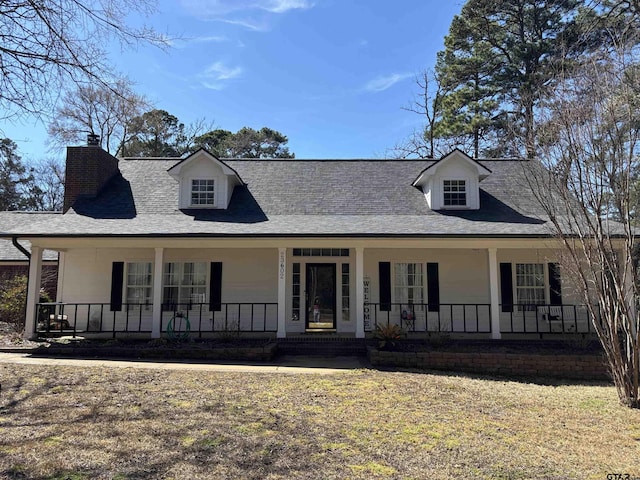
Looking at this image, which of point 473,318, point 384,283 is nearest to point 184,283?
point 384,283

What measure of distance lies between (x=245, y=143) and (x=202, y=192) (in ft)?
78.5

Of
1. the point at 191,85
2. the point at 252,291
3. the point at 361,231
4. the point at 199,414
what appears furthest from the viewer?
the point at 252,291

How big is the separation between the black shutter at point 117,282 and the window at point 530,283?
11.2 meters

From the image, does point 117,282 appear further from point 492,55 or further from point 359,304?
point 492,55

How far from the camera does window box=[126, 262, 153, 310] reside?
467 inches

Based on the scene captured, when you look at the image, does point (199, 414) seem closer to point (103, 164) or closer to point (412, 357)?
point (412, 357)

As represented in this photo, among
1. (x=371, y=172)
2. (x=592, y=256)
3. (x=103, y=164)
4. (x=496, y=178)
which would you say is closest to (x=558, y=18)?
(x=496, y=178)

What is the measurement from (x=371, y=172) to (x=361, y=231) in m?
4.91

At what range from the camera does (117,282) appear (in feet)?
38.8

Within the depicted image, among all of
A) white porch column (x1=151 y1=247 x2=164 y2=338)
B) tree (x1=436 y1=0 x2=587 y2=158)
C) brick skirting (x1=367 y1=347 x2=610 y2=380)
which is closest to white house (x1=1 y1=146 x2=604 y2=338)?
white porch column (x1=151 y1=247 x2=164 y2=338)

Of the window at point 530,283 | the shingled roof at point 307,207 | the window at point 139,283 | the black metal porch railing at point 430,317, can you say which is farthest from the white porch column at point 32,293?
the window at point 530,283

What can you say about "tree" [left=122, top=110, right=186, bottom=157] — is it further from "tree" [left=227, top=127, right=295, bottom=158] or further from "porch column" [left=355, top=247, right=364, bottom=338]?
"porch column" [left=355, top=247, right=364, bottom=338]

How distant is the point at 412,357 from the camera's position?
884 cm

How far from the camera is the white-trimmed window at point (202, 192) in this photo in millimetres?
12609
